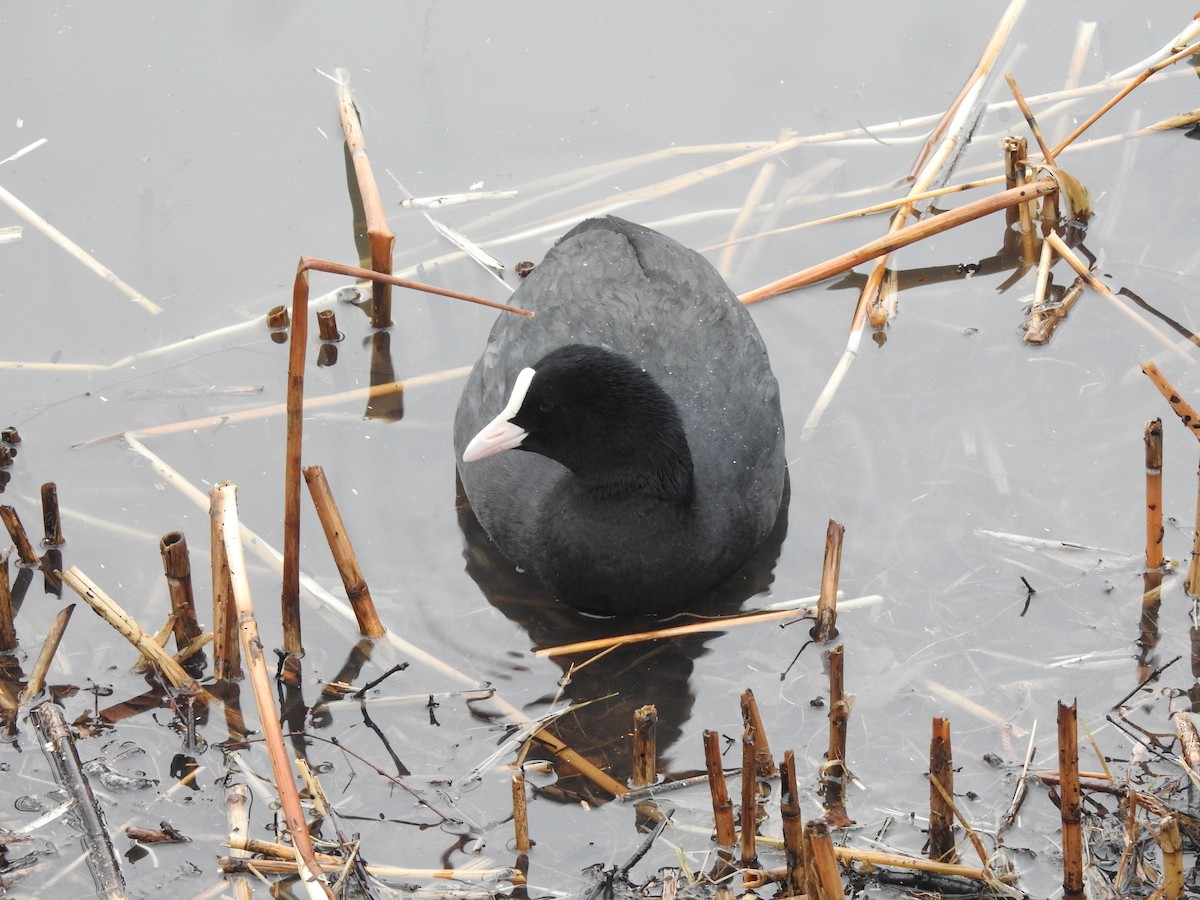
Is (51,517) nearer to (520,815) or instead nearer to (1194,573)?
(520,815)

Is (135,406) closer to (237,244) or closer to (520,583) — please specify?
(237,244)

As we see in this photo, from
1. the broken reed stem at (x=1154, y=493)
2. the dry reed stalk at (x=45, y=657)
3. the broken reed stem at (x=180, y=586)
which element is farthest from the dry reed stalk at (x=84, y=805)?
the broken reed stem at (x=1154, y=493)

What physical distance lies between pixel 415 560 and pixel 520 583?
1.12 feet

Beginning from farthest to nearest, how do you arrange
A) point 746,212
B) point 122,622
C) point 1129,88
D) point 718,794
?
1. point 746,212
2. point 1129,88
3. point 122,622
4. point 718,794

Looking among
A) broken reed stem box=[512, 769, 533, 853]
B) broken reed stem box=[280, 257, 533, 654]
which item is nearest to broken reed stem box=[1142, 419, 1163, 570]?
broken reed stem box=[280, 257, 533, 654]

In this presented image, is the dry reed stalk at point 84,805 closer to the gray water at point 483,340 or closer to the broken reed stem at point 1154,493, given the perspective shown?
the gray water at point 483,340

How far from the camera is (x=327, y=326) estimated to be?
17.5 ft

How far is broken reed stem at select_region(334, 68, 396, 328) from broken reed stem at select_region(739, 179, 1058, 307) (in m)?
1.34

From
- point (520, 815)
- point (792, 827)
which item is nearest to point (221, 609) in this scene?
point (520, 815)

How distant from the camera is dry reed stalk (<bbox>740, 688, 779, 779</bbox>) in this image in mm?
3191

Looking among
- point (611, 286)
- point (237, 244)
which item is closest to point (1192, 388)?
point (611, 286)

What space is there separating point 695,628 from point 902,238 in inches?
75.0

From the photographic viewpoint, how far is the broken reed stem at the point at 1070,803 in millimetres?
2827

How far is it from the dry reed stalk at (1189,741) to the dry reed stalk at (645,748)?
3.95ft
